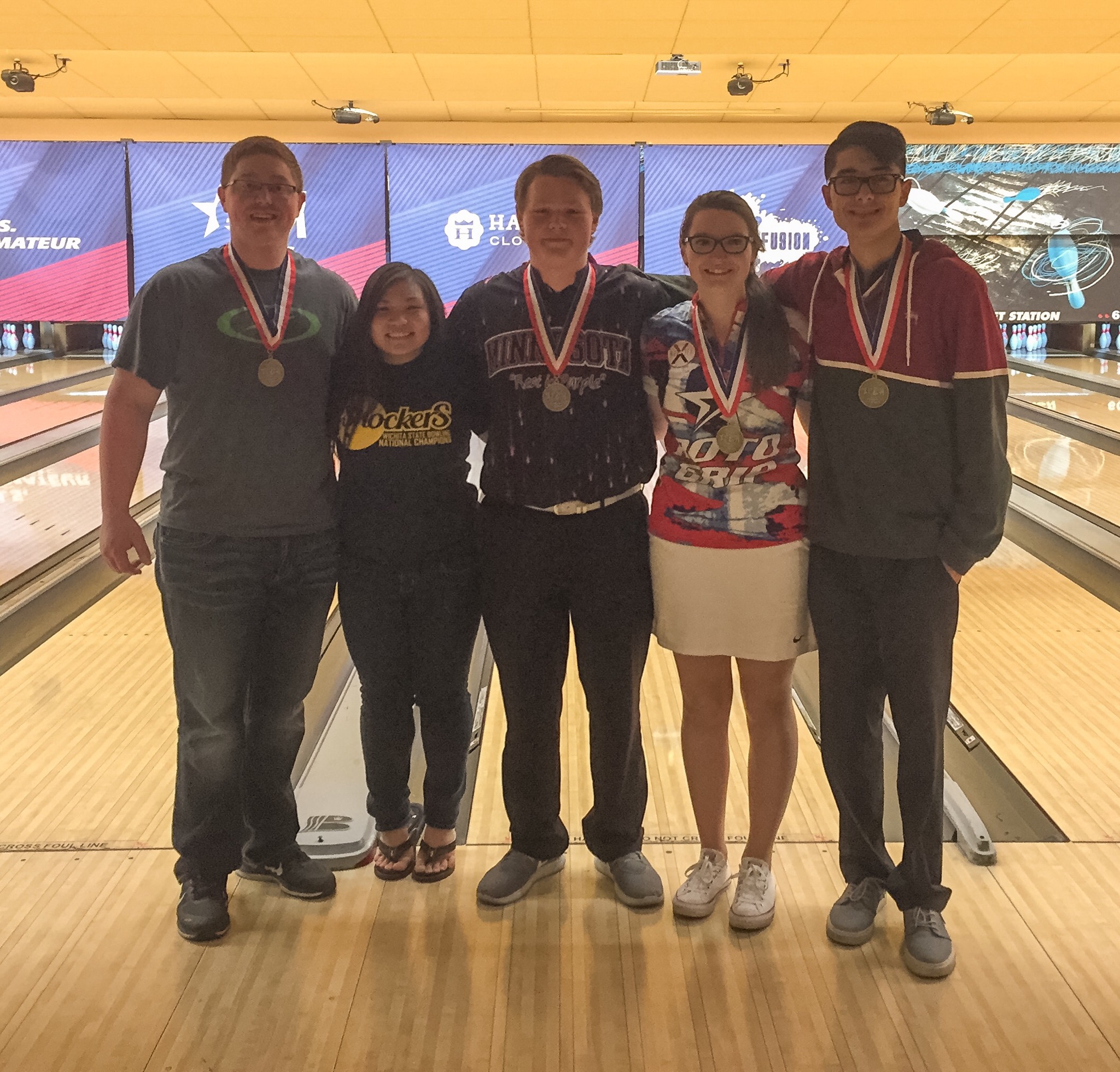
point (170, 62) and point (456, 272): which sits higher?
point (170, 62)

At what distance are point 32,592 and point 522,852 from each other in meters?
2.24

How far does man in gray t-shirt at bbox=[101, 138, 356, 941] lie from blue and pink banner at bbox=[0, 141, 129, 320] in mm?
4931

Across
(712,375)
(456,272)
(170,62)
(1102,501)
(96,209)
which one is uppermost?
(170,62)

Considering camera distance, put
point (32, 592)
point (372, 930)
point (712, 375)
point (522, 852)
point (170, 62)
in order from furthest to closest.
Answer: point (170, 62) < point (32, 592) < point (522, 852) < point (372, 930) < point (712, 375)

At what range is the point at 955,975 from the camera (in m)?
1.52

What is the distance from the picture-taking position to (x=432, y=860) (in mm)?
1805

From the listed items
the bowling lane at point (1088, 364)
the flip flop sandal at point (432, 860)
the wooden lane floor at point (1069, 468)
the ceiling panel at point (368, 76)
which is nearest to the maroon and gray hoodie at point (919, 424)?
the flip flop sandal at point (432, 860)

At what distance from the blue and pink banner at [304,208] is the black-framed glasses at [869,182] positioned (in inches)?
176

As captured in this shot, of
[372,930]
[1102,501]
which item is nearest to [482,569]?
[372,930]

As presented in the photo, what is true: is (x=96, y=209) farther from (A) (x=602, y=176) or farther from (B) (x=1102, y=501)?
(B) (x=1102, y=501)

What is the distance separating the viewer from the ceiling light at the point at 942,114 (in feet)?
20.7

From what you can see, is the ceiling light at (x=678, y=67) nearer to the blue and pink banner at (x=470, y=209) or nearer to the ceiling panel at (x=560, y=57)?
the ceiling panel at (x=560, y=57)

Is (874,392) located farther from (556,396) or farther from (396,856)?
(396,856)

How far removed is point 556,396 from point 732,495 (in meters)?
0.30
